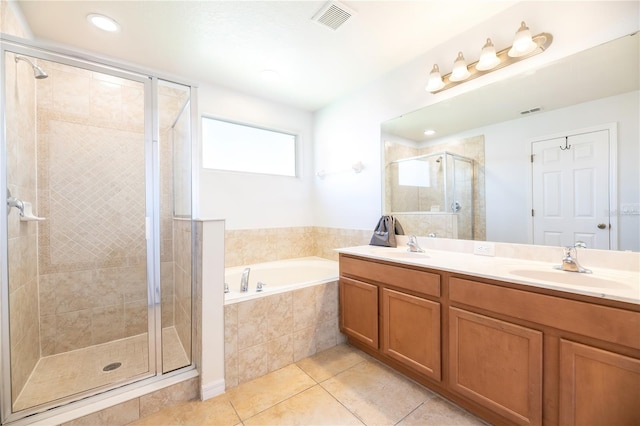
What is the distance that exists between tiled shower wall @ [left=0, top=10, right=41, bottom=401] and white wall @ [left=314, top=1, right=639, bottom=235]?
2.52 metres

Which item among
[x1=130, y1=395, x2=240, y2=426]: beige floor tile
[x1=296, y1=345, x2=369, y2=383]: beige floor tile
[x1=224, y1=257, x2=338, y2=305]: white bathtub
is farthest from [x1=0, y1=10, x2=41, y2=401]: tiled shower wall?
[x1=296, y1=345, x2=369, y2=383]: beige floor tile

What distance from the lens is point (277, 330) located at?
193cm

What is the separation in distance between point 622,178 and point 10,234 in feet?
11.0

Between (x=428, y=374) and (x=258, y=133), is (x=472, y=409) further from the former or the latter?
(x=258, y=133)

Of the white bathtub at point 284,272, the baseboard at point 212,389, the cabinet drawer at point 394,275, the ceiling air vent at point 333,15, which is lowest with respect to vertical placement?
the baseboard at point 212,389

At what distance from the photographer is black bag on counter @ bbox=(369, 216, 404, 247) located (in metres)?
2.31

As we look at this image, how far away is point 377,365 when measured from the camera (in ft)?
6.42

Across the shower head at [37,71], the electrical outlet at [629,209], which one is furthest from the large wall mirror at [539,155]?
the shower head at [37,71]

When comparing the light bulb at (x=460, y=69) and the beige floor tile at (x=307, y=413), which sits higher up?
the light bulb at (x=460, y=69)

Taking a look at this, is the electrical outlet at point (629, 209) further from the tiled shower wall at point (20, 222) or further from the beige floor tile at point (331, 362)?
the tiled shower wall at point (20, 222)

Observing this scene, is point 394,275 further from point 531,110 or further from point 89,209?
point 89,209

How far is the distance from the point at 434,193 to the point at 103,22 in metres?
2.78

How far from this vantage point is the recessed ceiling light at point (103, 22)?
1739 millimetres

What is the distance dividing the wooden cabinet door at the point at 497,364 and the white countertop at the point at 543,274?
23 centimetres
